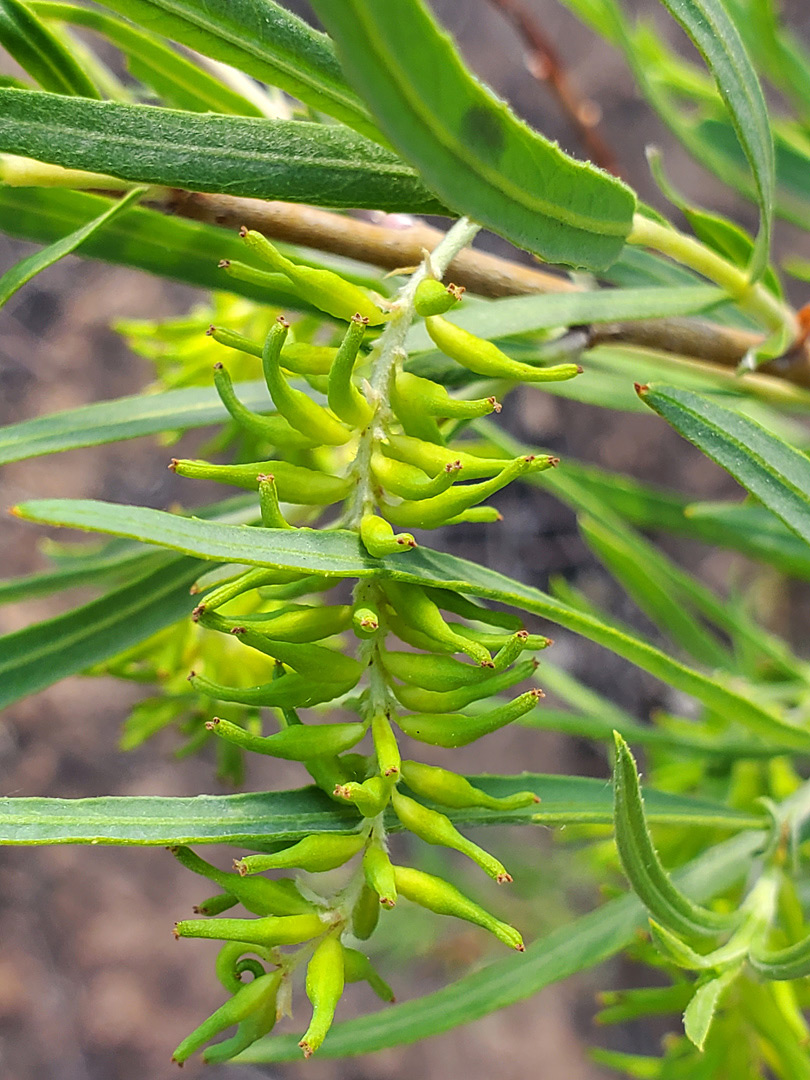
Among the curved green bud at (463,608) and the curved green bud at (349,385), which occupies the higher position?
the curved green bud at (349,385)

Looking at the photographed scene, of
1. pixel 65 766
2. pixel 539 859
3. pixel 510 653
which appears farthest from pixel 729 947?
pixel 65 766

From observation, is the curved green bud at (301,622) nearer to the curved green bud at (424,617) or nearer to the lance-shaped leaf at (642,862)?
the curved green bud at (424,617)

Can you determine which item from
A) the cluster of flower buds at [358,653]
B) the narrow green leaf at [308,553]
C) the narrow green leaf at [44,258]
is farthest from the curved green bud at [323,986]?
the narrow green leaf at [44,258]

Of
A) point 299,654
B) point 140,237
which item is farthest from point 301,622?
point 140,237

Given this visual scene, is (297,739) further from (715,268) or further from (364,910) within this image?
(715,268)

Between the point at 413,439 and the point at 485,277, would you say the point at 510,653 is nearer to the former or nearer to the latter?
the point at 413,439

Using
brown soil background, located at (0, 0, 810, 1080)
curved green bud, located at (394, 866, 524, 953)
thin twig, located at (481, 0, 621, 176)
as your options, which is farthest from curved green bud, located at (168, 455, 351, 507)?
brown soil background, located at (0, 0, 810, 1080)
